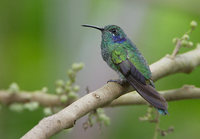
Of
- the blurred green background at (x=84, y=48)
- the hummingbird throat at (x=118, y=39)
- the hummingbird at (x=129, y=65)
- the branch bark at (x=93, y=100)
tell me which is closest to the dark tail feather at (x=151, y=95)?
the hummingbird at (x=129, y=65)

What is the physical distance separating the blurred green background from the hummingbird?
86 centimetres

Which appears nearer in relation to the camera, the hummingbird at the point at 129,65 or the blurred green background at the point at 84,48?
the hummingbird at the point at 129,65

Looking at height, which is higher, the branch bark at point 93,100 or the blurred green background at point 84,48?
the blurred green background at point 84,48

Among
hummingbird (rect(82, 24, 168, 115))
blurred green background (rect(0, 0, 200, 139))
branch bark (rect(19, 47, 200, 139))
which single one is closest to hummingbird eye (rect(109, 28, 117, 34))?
hummingbird (rect(82, 24, 168, 115))

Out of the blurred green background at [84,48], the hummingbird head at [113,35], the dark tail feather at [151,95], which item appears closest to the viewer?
the dark tail feather at [151,95]

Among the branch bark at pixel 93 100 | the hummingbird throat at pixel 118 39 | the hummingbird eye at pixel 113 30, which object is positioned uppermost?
the hummingbird eye at pixel 113 30

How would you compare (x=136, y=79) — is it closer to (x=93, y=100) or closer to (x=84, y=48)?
(x=93, y=100)

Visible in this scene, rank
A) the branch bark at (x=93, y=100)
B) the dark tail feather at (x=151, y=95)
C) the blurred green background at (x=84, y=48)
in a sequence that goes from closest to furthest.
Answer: the branch bark at (x=93, y=100) < the dark tail feather at (x=151, y=95) < the blurred green background at (x=84, y=48)

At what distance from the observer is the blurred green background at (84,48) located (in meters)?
4.21

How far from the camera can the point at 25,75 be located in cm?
A: 470

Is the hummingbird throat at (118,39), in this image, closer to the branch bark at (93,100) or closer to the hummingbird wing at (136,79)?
the hummingbird wing at (136,79)

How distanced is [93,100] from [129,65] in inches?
39.9

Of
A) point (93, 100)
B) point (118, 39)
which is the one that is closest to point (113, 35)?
point (118, 39)

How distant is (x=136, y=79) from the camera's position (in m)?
3.02
